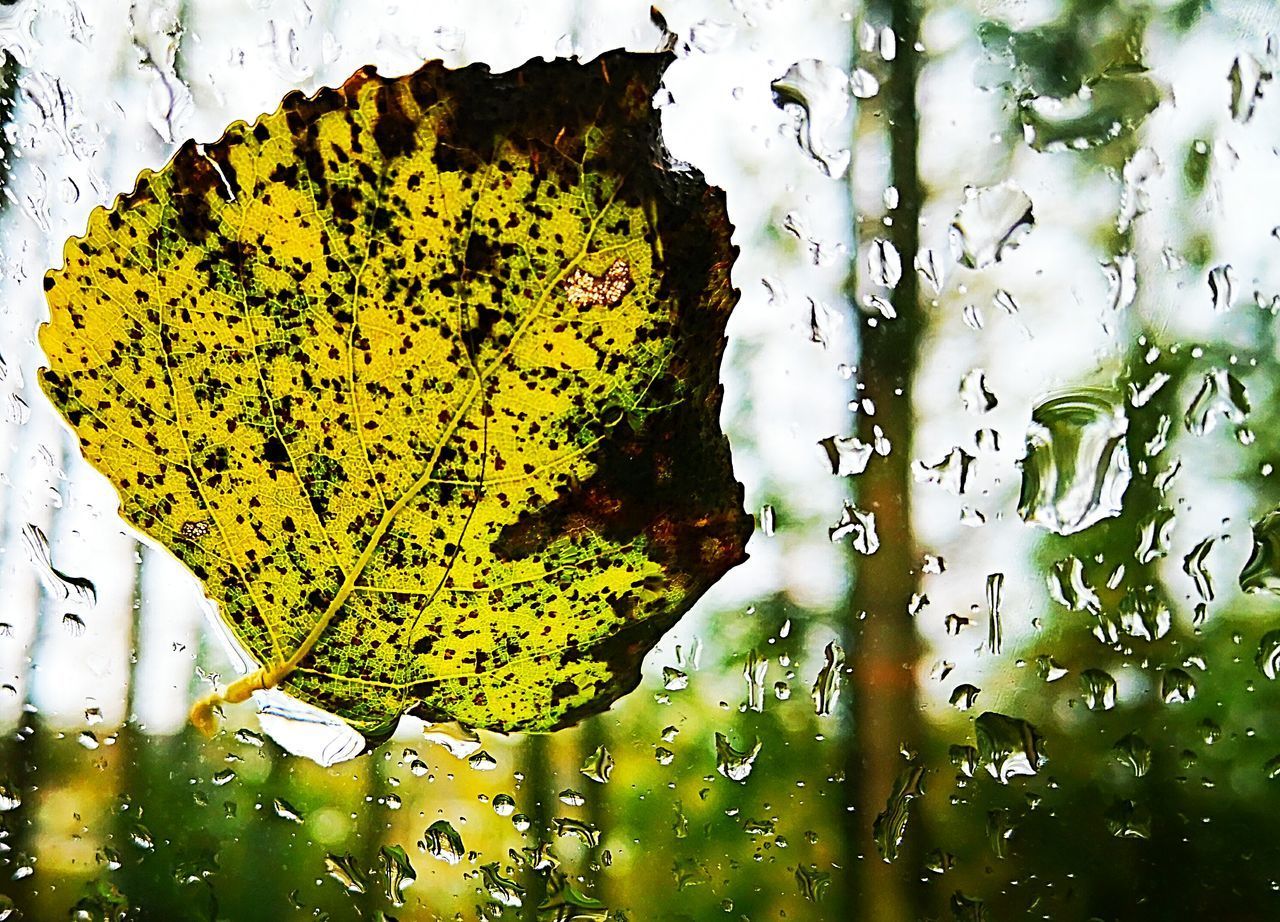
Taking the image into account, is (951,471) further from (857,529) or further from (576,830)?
(576,830)

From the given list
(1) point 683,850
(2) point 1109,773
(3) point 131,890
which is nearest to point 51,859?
(3) point 131,890

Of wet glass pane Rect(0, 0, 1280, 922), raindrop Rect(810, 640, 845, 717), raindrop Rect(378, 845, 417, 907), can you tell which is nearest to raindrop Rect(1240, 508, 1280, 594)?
wet glass pane Rect(0, 0, 1280, 922)

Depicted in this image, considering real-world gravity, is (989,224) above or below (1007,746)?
above

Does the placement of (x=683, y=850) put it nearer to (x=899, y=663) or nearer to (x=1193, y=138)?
(x=899, y=663)

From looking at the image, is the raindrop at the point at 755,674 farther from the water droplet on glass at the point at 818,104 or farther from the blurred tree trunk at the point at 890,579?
the water droplet on glass at the point at 818,104

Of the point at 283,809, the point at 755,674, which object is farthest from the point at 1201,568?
the point at 283,809

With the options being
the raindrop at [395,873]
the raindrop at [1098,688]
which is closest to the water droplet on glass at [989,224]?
the raindrop at [1098,688]
